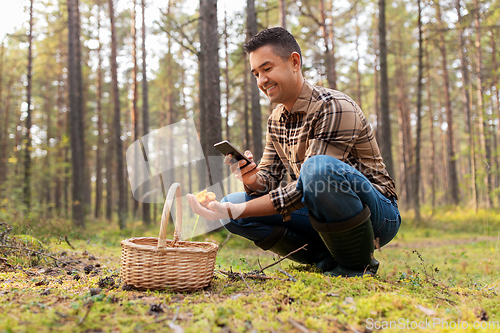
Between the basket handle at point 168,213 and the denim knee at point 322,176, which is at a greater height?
the denim knee at point 322,176

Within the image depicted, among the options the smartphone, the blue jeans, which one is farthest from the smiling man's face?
the blue jeans

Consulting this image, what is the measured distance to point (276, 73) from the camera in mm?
2434

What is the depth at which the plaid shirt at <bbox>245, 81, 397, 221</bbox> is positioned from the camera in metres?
2.29

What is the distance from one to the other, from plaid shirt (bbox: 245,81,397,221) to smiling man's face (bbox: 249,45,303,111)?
4.6 inches

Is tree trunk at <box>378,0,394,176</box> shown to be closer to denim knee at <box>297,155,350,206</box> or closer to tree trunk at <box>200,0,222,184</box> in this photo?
tree trunk at <box>200,0,222,184</box>

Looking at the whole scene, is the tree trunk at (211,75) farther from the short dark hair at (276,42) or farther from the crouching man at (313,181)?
the short dark hair at (276,42)

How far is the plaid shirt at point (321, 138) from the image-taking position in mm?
2285

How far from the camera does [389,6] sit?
15.8 m

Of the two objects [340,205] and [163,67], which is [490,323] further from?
[163,67]

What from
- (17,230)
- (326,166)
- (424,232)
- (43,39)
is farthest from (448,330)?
(43,39)

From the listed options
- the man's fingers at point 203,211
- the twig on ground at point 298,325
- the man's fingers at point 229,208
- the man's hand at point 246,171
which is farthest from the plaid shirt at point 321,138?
the twig on ground at point 298,325

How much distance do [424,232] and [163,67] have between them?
15869mm

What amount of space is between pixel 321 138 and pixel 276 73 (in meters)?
0.63

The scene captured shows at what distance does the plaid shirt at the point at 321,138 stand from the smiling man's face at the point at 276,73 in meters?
0.12
